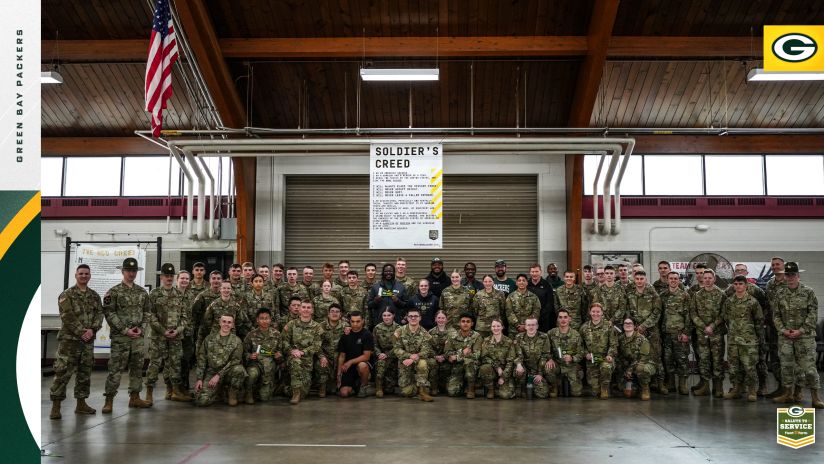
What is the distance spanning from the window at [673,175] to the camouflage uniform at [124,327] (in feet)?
34.0

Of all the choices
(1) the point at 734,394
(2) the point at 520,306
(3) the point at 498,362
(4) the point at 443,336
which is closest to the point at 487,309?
(2) the point at 520,306

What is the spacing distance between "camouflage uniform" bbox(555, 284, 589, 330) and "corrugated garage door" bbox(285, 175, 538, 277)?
339cm

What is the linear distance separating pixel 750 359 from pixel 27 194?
8939mm

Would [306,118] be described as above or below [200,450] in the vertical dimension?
above

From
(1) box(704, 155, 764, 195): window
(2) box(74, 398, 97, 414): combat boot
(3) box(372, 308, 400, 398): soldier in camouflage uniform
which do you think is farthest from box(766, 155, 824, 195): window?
(2) box(74, 398, 97, 414): combat boot

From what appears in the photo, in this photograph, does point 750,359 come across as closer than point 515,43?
Yes

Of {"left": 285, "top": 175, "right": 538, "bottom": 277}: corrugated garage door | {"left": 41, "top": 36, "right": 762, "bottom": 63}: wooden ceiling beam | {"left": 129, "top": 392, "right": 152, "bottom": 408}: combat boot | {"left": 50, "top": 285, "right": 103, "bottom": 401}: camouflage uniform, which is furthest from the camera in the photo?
{"left": 285, "top": 175, "right": 538, "bottom": 277}: corrugated garage door

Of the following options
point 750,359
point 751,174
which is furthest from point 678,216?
→ point 750,359

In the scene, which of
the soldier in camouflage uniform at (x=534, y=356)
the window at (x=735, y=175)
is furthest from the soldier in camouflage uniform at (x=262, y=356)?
the window at (x=735, y=175)

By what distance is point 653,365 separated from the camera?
875cm

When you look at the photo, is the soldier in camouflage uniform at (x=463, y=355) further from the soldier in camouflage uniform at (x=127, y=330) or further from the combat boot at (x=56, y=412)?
the combat boot at (x=56, y=412)

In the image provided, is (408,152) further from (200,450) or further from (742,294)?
(200,450)

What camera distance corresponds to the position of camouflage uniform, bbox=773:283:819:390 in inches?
324

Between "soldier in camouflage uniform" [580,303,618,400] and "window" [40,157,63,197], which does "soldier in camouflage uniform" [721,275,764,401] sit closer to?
"soldier in camouflage uniform" [580,303,618,400]
